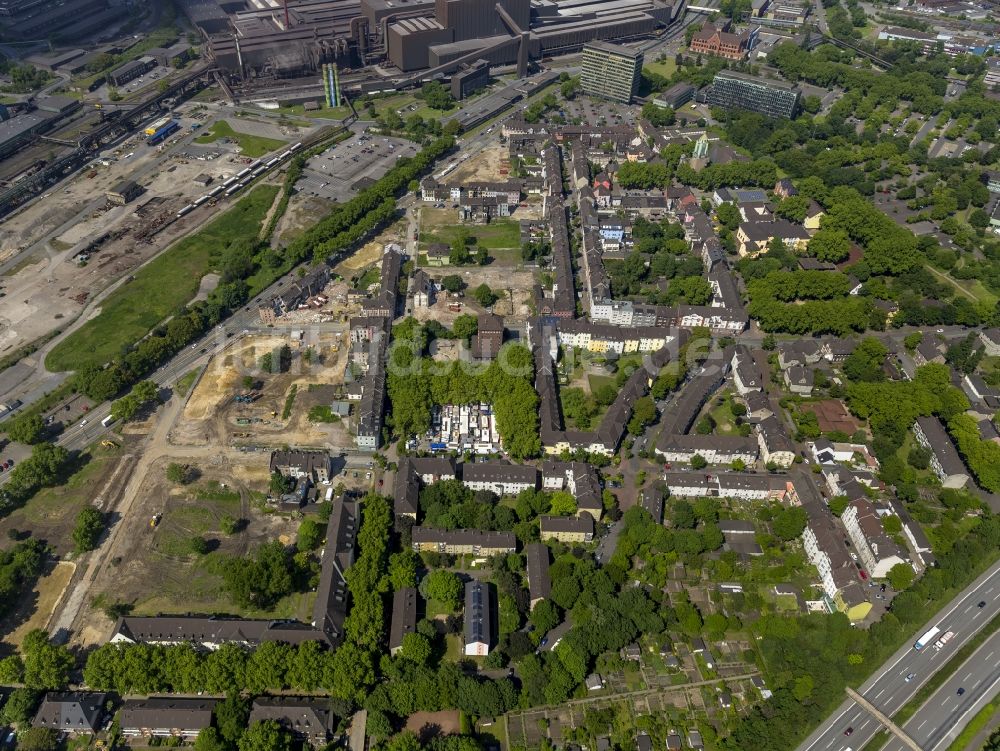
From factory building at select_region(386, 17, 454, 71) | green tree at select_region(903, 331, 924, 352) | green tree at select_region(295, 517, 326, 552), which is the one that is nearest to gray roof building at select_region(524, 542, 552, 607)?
green tree at select_region(295, 517, 326, 552)

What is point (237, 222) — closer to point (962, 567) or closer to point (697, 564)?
point (697, 564)

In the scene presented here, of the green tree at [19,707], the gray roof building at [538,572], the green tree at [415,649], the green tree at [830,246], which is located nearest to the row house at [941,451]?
the green tree at [830,246]

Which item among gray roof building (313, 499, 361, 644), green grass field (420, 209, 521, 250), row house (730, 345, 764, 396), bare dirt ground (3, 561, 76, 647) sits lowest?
bare dirt ground (3, 561, 76, 647)

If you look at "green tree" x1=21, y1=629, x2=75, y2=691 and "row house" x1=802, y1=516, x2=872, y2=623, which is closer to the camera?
"green tree" x1=21, y1=629, x2=75, y2=691

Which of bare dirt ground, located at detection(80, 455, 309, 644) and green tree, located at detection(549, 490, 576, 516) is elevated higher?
green tree, located at detection(549, 490, 576, 516)

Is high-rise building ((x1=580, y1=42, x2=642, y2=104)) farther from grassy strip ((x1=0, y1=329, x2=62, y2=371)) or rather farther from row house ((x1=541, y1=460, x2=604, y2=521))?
grassy strip ((x1=0, y1=329, x2=62, y2=371))

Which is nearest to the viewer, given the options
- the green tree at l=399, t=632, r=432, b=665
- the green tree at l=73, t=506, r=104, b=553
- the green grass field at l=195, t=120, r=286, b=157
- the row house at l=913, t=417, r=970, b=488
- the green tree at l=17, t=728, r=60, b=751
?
the green tree at l=17, t=728, r=60, b=751

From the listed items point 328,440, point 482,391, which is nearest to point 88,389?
point 328,440
